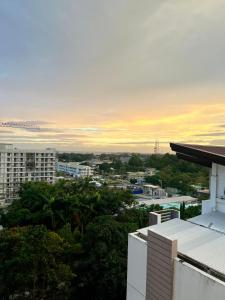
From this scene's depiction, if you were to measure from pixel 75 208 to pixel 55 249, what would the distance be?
7.53 meters

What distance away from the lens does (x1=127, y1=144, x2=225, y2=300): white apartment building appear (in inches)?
250

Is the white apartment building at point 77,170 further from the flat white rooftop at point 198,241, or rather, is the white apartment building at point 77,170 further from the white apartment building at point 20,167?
the flat white rooftop at point 198,241

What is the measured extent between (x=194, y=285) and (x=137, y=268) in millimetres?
2210

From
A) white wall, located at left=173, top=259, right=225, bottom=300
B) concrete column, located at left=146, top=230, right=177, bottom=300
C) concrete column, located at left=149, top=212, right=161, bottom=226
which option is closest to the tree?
concrete column, located at left=149, top=212, right=161, bottom=226

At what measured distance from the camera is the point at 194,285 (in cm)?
641

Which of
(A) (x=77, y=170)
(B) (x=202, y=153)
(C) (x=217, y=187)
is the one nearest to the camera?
(B) (x=202, y=153)

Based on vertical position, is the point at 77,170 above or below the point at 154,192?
above

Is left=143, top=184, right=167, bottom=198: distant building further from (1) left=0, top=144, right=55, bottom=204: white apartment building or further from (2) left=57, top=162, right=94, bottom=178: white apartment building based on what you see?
(2) left=57, top=162, right=94, bottom=178: white apartment building

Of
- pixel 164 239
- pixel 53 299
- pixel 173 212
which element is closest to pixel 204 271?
pixel 164 239

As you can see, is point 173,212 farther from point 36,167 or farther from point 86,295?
point 36,167

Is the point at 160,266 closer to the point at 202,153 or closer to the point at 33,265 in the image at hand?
the point at 202,153

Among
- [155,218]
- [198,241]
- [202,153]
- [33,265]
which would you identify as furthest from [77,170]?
[198,241]

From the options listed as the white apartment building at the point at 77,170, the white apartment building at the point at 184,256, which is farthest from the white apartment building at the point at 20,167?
the white apartment building at the point at 184,256

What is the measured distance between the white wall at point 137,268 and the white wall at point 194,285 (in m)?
1.31
